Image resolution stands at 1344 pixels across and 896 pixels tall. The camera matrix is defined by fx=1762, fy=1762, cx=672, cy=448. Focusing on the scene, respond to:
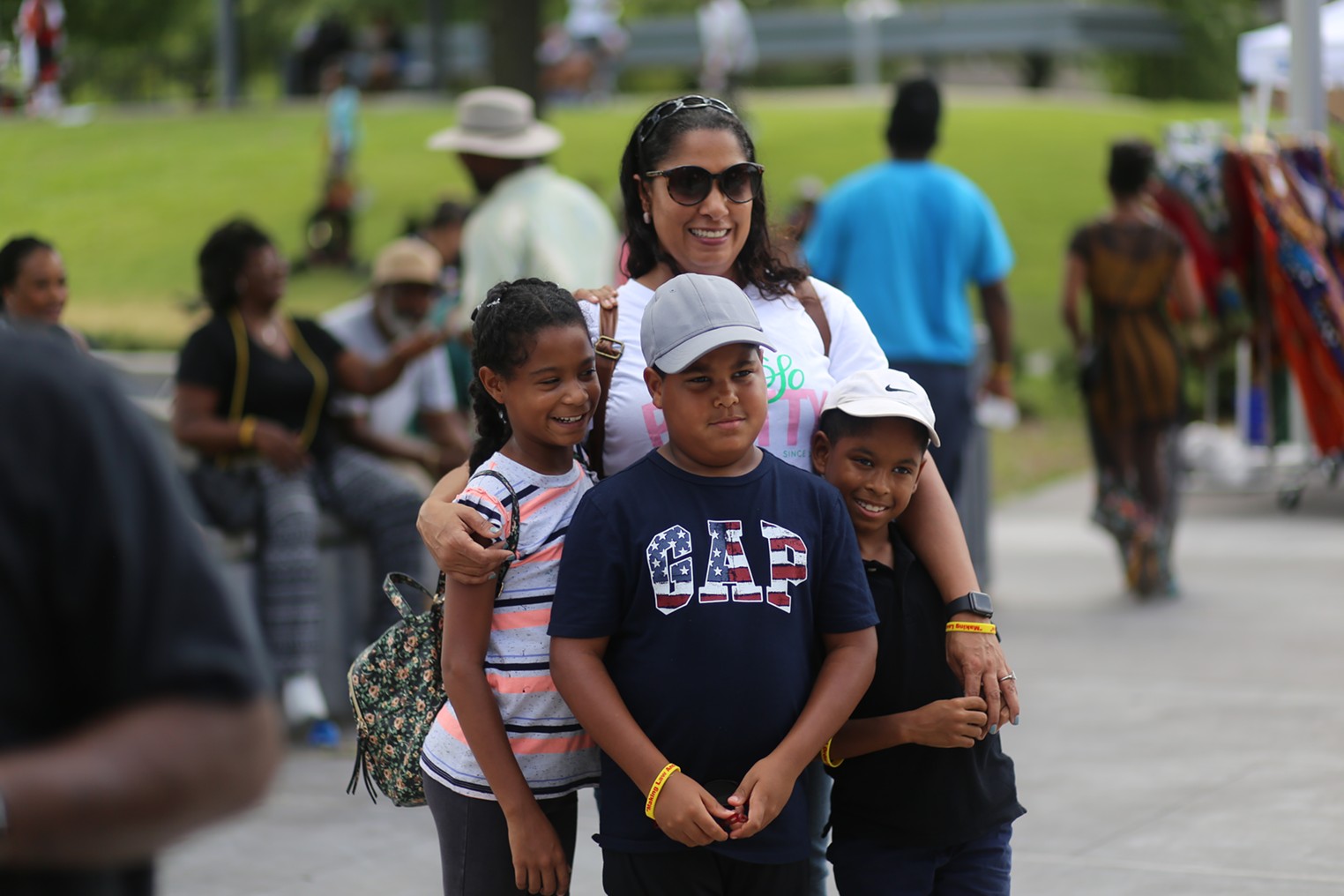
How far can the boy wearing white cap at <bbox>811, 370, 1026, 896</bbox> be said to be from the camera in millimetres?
2939

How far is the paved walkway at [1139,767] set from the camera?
455 cm

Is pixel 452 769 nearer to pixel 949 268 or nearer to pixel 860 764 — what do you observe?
pixel 860 764

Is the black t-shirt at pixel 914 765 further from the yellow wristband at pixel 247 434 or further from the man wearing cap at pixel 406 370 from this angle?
the man wearing cap at pixel 406 370

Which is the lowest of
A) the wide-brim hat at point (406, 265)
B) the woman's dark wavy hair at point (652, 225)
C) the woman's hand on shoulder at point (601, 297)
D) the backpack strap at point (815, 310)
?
the wide-brim hat at point (406, 265)

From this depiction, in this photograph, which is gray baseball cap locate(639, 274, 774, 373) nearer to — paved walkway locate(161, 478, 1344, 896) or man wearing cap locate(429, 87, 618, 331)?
paved walkway locate(161, 478, 1344, 896)

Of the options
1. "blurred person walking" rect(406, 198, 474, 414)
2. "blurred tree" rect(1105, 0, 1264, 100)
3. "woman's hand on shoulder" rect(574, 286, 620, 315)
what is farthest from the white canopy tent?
"blurred tree" rect(1105, 0, 1264, 100)

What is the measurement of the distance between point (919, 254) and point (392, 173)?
18.0 meters

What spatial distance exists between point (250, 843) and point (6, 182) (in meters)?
4.24

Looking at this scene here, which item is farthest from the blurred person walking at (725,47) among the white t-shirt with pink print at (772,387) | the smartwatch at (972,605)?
the smartwatch at (972,605)

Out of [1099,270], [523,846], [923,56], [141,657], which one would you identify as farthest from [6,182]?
[923,56]

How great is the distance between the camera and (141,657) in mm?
1417

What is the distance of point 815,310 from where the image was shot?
3150 millimetres

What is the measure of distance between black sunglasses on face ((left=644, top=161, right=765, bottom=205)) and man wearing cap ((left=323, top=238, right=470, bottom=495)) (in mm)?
3788

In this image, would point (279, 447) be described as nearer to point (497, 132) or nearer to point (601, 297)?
point (497, 132)
